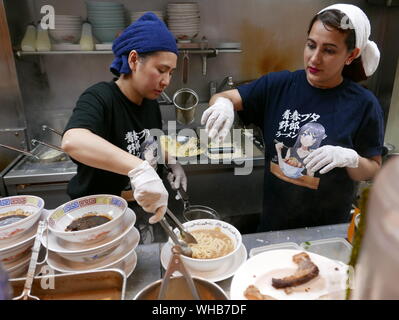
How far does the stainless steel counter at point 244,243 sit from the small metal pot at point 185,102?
6.35 feet

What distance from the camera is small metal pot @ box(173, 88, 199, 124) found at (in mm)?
3131

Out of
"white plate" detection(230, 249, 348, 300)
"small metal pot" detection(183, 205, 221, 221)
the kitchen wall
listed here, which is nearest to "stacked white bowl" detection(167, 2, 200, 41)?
the kitchen wall

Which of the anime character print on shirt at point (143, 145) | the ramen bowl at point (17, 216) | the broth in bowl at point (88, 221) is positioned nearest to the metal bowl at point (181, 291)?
the broth in bowl at point (88, 221)

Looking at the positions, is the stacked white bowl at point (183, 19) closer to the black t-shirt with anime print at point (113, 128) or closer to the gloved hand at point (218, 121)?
the black t-shirt with anime print at point (113, 128)

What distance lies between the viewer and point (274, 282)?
3.17 ft

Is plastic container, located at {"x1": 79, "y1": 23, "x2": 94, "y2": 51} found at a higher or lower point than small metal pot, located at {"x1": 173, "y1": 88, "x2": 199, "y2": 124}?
higher

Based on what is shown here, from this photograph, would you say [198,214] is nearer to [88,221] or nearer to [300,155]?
[300,155]

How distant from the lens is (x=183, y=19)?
10.2 feet

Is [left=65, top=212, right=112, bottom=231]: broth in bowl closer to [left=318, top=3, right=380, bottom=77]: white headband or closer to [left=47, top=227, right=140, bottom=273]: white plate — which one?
[left=47, top=227, right=140, bottom=273]: white plate

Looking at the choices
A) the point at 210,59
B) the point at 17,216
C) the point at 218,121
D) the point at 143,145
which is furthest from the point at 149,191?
the point at 210,59

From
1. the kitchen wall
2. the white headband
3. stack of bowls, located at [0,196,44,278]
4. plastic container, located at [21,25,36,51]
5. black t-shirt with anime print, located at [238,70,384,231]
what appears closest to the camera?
stack of bowls, located at [0,196,44,278]

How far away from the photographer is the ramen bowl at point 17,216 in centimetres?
106

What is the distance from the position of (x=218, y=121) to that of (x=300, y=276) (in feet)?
2.97

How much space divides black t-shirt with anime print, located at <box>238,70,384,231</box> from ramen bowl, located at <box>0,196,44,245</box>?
4.35ft
